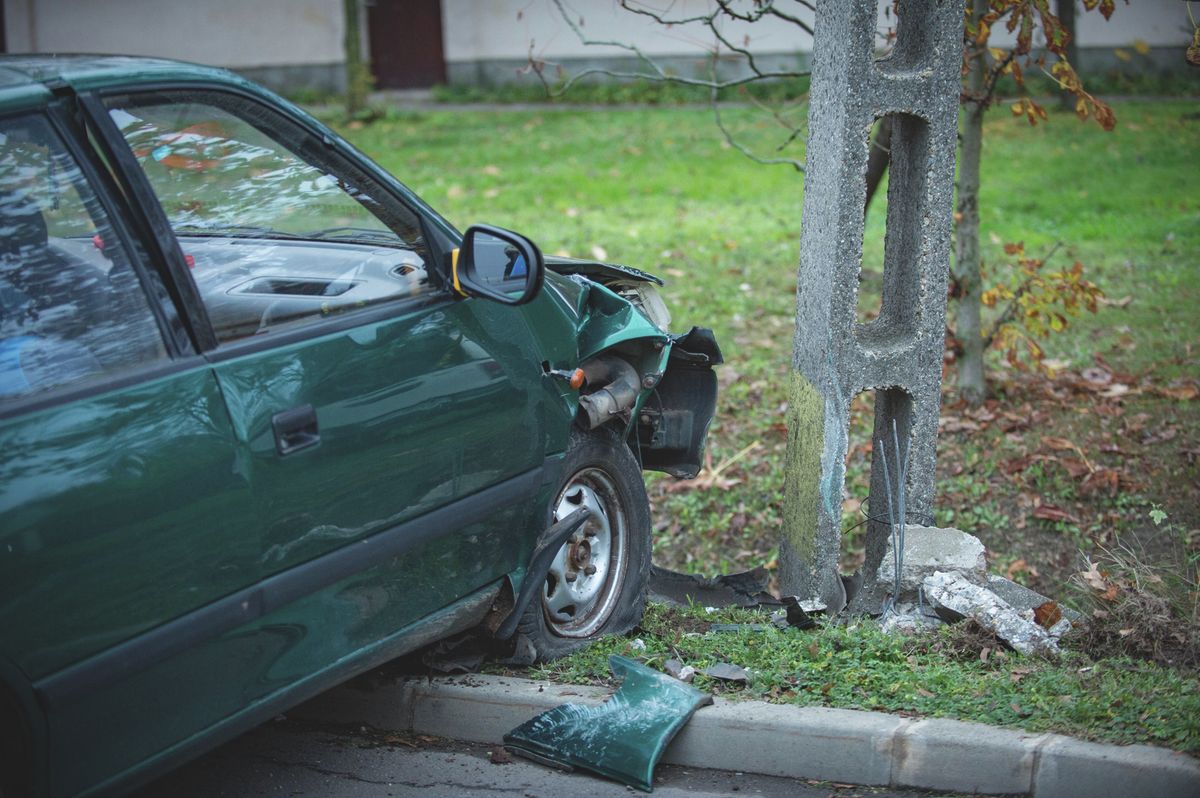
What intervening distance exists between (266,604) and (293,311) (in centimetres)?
84

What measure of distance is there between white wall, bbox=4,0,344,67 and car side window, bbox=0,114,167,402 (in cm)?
2139

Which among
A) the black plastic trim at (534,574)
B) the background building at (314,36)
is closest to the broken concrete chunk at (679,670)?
the black plastic trim at (534,574)

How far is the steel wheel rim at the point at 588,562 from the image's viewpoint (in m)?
4.25

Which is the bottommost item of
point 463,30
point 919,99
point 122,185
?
point 122,185

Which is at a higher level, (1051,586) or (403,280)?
(403,280)

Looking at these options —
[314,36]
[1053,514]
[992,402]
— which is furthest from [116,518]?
[314,36]

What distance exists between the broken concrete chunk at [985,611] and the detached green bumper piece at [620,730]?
3.74 feet

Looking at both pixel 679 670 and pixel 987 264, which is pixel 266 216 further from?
pixel 987 264

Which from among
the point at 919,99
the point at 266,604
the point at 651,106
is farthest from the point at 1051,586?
the point at 651,106

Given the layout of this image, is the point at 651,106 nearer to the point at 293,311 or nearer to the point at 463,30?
the point at 463,30

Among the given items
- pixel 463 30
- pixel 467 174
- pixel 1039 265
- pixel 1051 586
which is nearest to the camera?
pixel 1051 586

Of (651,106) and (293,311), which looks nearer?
(293,311)

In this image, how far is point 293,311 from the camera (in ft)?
11.3

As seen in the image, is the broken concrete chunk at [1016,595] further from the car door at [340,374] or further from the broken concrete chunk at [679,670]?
the car door at [340,374]
